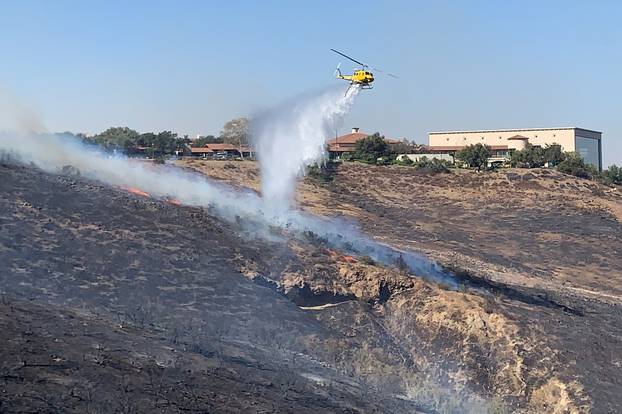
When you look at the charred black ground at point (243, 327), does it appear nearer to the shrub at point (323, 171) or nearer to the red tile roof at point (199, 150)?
the shrub at point (323, 171)

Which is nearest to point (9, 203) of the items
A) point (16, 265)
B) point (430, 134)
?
point (16, 265)

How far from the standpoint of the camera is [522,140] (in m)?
129

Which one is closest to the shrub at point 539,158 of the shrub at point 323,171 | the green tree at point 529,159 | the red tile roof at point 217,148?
the green tree at point 529,159

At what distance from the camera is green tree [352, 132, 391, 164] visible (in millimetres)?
98312

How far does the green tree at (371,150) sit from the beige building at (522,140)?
75.9 ft

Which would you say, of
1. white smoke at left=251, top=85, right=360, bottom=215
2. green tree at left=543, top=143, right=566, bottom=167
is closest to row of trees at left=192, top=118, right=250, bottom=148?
green tree at left=543, top=143, right=566, bottom=167

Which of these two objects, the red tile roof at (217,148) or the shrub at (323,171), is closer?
the shrub at (323,171)

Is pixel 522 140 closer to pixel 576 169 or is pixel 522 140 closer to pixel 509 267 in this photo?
pixel 576 169

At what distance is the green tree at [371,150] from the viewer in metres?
98.3

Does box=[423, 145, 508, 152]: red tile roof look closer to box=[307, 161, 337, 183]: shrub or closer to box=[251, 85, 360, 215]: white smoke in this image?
box=[307, 161, 337, 183]: shrub

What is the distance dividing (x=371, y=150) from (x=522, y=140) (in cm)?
4067

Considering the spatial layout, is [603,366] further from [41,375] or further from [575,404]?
[41,375]

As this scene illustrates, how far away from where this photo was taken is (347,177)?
84.1 meters

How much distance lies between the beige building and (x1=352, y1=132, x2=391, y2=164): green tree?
23.1 m
